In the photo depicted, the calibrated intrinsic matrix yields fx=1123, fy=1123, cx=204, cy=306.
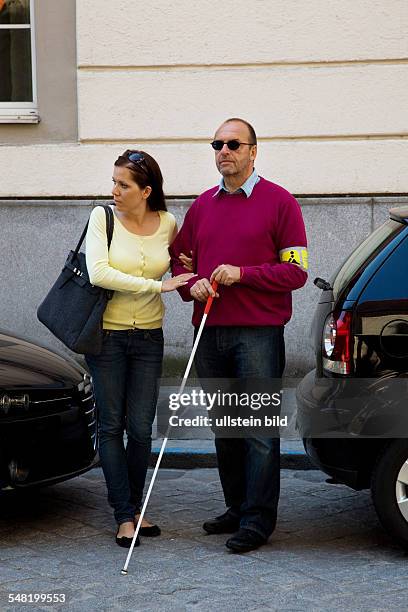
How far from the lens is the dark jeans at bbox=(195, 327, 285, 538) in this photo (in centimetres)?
509

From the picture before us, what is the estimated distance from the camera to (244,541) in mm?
5066

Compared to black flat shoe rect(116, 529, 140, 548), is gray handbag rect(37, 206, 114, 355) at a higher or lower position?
higher

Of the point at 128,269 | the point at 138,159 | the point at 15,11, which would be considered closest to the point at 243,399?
the point at 128,269

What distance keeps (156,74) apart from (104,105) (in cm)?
50

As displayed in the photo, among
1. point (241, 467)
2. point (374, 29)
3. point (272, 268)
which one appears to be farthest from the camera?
point (374, 29)

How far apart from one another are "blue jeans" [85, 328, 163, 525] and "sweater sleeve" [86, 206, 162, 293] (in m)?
0.25

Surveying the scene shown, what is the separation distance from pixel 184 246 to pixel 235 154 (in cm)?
51

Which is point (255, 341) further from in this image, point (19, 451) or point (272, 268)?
point (19, 451)

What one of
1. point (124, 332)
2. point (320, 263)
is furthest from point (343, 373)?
point (320, 263)

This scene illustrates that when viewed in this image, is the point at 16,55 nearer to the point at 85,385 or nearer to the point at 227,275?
the point at 85,385

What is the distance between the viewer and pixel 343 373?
5.03 metres

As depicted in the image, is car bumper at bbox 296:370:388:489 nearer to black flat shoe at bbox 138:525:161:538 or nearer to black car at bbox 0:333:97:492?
black flat shoe at bbox 138:525:161:538

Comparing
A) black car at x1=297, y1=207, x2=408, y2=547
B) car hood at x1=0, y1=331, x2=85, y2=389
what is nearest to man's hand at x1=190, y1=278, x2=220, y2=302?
black car at x1=297, y1=207, x2=408, y2=547

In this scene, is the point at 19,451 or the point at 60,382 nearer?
the point at 19,451
